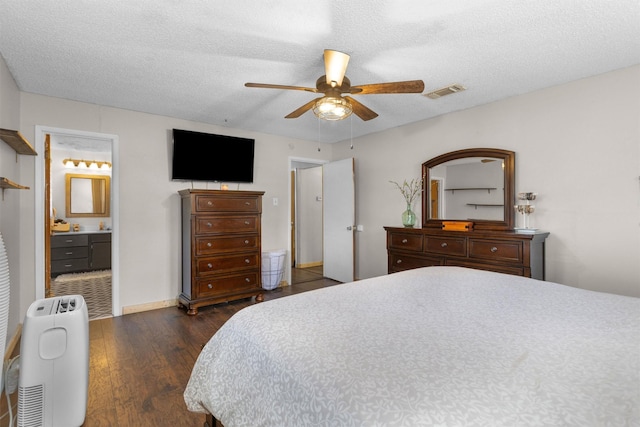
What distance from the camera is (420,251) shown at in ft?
12.0

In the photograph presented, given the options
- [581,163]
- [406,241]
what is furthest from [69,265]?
[581,163]

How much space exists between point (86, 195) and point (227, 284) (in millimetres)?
4522

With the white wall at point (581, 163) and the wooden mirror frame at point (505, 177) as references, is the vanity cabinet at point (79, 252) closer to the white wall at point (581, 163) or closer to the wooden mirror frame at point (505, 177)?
the wooden mirror frame at point (505, 177)

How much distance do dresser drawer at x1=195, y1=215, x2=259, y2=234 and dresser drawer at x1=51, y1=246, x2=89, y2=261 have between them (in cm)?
372

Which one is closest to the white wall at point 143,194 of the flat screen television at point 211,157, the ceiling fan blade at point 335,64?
Result: the flat screen television at point 211,157

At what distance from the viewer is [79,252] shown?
5867 mm

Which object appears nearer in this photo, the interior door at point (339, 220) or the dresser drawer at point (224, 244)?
the dresser drawer at point (224, 244)

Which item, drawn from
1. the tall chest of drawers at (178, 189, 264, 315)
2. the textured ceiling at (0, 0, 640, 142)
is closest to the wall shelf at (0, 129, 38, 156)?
the textured ceiling at (0, 0, 640, 142)

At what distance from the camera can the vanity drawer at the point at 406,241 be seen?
3.68m

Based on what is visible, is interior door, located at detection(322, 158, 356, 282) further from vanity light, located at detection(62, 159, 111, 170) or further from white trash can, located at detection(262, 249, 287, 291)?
vanity light, located at detection(62, 159, 111, 170)

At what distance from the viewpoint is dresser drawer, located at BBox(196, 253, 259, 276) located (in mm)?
3732

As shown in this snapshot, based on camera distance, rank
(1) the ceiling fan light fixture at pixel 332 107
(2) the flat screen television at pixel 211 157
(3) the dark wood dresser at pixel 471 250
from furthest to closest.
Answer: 1. (2) the flat screen television at pixel 211 157
2. (3) the dark wood dresser at pixel 471 250
3. (1) the ceiling fan light fixture at pixel 332 107

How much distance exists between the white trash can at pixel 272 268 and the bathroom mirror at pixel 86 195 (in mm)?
4086

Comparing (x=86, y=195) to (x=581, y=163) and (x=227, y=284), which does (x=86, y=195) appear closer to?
(x=227, y=284)
